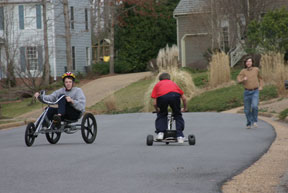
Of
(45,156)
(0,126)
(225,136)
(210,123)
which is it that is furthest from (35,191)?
(0,126)

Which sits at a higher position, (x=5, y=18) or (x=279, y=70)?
(x=5, y=18)

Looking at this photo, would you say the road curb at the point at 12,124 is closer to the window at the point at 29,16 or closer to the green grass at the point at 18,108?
the green grass at the point at 18,108

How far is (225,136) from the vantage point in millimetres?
15172

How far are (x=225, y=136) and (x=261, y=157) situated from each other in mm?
4228

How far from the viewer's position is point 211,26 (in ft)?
138

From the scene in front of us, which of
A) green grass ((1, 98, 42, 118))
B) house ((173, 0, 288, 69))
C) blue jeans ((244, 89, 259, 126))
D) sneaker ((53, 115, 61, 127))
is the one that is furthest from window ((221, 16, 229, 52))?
sneaker ((53, 115, 61, 127))

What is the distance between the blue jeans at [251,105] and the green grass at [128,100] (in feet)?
38.4

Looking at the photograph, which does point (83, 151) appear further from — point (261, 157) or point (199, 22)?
point (199, 22)

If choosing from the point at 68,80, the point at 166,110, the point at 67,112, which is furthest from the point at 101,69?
the point at 166,110

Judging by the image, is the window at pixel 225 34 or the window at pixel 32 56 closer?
the window at pixel 225 34

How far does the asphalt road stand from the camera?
8094 millimetres

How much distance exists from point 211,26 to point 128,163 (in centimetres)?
3273

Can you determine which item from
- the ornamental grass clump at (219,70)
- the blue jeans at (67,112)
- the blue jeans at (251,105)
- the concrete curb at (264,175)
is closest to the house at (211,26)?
the ornamental grass clump at (219,70)

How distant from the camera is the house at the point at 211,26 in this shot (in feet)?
135
